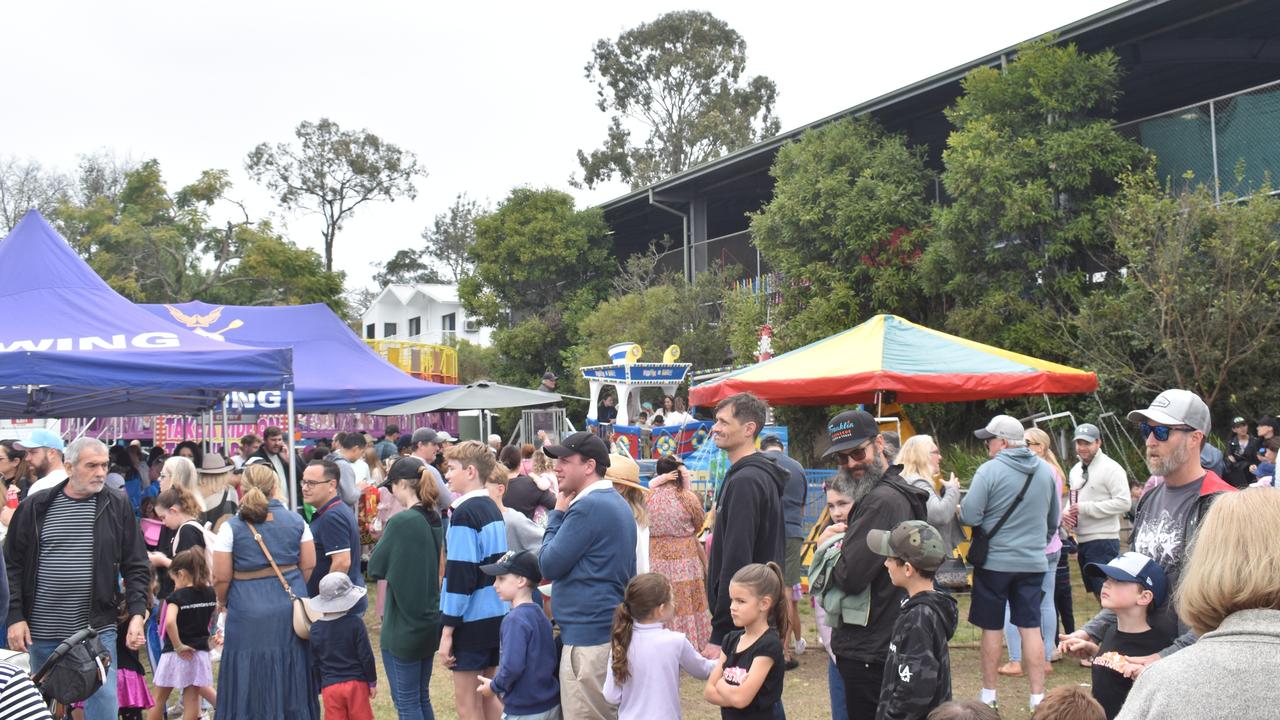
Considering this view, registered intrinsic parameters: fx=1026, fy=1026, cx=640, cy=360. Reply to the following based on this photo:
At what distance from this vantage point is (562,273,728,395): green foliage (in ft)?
77.0

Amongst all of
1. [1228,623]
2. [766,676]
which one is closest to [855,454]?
[766,676]

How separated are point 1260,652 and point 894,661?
1963 millimetres

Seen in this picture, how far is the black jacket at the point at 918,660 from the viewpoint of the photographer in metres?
3.63

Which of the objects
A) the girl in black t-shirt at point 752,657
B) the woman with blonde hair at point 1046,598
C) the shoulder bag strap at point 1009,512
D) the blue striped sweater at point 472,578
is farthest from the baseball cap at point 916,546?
the woman with blonde hair at point 1046,598

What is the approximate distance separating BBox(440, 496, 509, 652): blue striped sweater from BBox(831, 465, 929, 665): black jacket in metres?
1.95

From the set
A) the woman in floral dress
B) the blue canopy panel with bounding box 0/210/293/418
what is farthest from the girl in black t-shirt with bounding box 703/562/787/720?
the blue canopy panel with bounding box 0/210/293/418

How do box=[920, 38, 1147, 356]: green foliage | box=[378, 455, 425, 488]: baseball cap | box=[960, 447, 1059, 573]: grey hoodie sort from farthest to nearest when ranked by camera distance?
box=[920, 38, 1147, 356]: green foliage → box=[960, 447, 1059, 573]: grey hoodie → box=[378, 455, 425, 488]: baseball cap

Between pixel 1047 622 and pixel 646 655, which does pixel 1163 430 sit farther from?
pixel 1047 622

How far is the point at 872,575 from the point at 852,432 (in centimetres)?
71

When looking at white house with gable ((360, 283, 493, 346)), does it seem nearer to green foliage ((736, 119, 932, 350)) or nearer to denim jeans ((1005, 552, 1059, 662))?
green foliage ((736, 119, 932, 350))

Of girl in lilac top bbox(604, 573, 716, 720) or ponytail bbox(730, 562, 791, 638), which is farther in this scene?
girl in lilac top bbox(604, 573, 716, 720)

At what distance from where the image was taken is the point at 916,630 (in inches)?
145

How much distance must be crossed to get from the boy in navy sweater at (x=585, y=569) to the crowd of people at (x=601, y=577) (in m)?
0.01

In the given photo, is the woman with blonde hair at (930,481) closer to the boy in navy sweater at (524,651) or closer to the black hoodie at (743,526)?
the black hoodie at (743,526)
